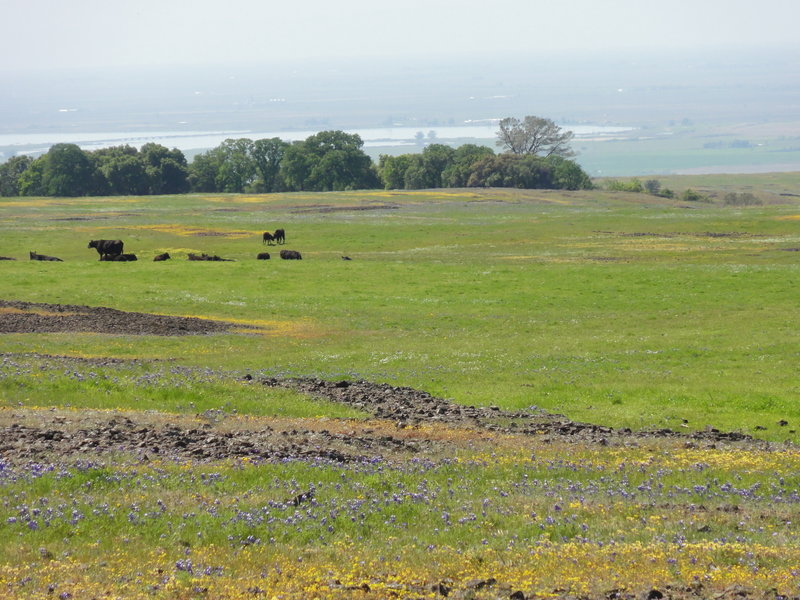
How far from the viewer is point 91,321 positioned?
3959 cm

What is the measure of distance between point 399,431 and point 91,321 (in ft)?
77.6

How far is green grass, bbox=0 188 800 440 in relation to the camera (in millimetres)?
27547

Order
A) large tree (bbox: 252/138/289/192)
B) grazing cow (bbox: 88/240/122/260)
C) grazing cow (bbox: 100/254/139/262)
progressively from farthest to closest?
large tree (bbox: 252/138/289/192)
grazing cow (bbox: 88/240/122/260)
grazing cow (bbox: 100/254/139/262)

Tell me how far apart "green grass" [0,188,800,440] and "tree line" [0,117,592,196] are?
52.6 metres

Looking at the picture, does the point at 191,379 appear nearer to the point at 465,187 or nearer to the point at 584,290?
the point at 584,290

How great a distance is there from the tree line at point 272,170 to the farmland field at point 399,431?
329 ft

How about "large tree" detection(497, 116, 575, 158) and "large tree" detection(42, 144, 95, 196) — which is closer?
"large tree" detection(42, 144, 95, 196)

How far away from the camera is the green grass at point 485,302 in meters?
27.5

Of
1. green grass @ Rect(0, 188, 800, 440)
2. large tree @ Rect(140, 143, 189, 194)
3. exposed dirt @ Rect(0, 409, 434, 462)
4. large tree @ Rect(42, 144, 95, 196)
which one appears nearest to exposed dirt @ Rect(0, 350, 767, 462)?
exposed dirt @ Rect(0, 409, 434, 462)

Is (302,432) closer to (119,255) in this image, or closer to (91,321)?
(91,321)

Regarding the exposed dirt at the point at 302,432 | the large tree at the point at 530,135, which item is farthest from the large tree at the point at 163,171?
the exposed dirt at the point at 302,432

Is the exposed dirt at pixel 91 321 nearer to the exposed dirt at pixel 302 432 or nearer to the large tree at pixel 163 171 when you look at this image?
the exposed dirt at pixel 302 432

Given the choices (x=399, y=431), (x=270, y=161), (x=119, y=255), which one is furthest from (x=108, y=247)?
(x=270, y=161)

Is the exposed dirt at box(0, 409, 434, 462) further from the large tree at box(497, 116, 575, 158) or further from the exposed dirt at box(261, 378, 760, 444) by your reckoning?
the large tree at box(497, 116, 575, 158)
